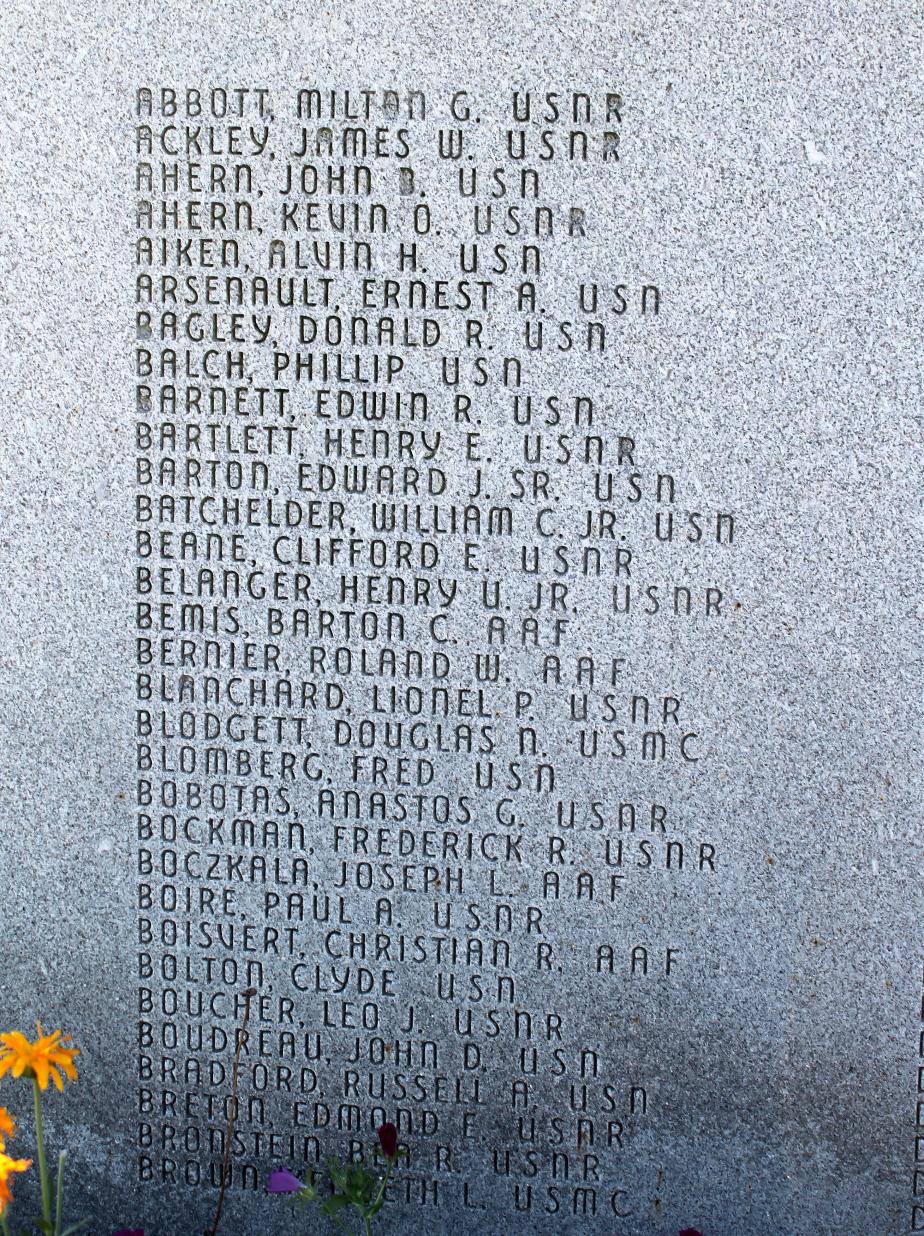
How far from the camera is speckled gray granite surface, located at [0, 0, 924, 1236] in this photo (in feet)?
10.6

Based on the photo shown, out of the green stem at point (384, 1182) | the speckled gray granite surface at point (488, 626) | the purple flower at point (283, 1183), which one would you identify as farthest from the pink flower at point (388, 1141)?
the speckled gray granite surface at point (488, 626)

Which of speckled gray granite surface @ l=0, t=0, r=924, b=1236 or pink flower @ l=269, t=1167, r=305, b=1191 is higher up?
speckled gray granite surface @ l=0, t=0, r=924, b=1236

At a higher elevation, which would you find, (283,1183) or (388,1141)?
(388,1141)

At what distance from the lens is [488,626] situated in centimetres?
341

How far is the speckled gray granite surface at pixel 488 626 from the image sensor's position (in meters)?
3.24

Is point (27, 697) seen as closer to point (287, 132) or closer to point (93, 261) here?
point (93, 261)

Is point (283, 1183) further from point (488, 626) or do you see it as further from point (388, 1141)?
point (488, 626)

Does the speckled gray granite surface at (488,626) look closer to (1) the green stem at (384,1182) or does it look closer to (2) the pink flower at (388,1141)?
(1) the green stem at (384,1182)

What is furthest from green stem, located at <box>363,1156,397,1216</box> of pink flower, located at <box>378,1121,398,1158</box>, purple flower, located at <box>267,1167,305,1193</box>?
A: purple flower, located at <box>267,1167,305,1193</box>

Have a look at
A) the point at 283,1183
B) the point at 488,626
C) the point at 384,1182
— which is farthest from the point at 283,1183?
the point at 488,626

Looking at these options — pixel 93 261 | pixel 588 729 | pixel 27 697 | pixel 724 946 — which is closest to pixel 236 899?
pixel 27 697

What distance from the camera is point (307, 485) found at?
3.42 m

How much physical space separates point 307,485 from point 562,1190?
1847 mm

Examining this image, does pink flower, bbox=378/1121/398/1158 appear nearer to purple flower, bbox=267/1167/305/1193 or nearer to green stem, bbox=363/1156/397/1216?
green stem, bbox=363/1156/397/1216
